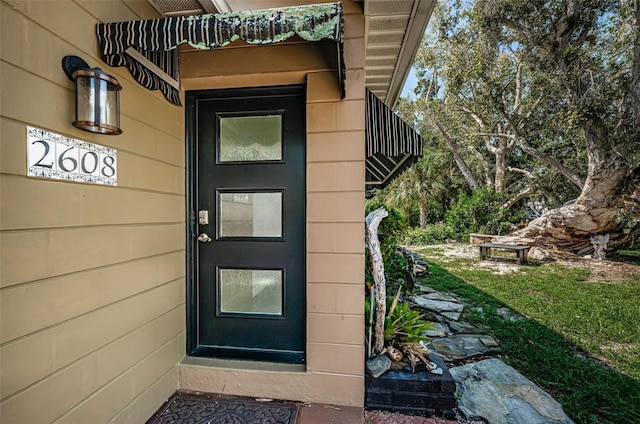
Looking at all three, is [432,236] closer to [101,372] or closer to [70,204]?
[101,372]

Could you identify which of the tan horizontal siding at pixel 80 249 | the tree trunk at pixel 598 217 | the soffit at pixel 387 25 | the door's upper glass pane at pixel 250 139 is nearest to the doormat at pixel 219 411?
the tan horizontal siding at pixel 80 249

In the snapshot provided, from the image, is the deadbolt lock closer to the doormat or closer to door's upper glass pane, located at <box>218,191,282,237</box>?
door's upper glass pane, located at <box>218,191,282,237</box>

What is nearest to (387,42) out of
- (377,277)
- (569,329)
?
(377,277)

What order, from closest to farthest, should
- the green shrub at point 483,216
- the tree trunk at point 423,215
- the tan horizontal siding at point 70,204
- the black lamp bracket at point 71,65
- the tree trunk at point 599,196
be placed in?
the tan horizontal siding at point 70,204, the black lamp bracket at point 71,65, the tree trunk at point 599,196, the green shrub at point 483,216, the tree trunk at point 423,215

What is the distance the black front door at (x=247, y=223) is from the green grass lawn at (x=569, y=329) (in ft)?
7.10

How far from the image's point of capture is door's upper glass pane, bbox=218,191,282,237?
219cm

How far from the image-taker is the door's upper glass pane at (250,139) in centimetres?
220

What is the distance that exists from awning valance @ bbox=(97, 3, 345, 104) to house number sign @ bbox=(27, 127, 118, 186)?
1.70ft

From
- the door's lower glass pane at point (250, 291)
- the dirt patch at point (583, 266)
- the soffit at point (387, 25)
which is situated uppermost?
the soffit at point (387, 25)

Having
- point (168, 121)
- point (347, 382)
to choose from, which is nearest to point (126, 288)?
point (168, 121)

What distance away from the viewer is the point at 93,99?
1.36m

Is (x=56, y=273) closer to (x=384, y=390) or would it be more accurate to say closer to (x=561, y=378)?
(x=384, y=390)

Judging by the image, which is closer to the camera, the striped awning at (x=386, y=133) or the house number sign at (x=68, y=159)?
the house number sign at (x=68, y=159)

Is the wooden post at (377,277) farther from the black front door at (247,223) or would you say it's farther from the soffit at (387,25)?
the soffit at (387,25)
